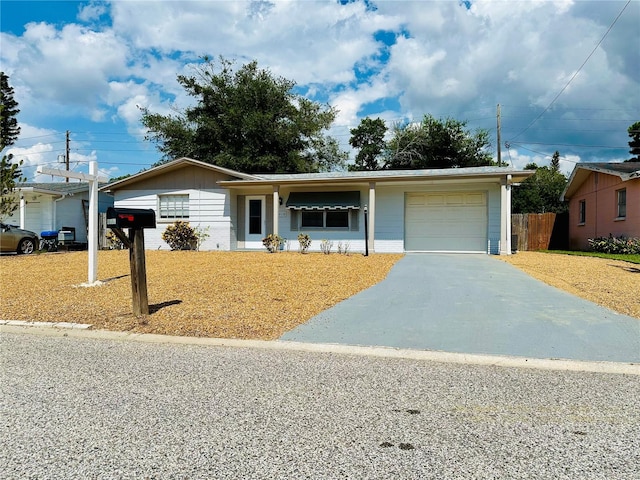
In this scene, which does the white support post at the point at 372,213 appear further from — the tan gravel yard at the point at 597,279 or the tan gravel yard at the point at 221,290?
the tan gravel yard at the point at 597,279

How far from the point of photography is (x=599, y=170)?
19.0 metres

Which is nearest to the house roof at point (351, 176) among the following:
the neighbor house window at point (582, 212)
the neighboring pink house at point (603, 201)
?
the neighboring pink house at point (603, 201)

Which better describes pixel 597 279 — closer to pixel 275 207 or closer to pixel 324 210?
pixel 324 210

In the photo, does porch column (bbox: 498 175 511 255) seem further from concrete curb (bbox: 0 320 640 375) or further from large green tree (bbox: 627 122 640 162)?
large green tree (bbox: 627 122 640 162)

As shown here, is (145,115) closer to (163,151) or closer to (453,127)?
(163,151)

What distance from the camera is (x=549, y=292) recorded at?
8094 mm

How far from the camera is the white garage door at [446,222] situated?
16016 millimetres

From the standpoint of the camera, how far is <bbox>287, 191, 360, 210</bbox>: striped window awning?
16203 millimetres

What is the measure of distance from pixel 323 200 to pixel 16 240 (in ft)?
34.9

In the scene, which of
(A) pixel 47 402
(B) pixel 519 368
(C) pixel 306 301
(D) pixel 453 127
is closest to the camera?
(A) pixel 47 402

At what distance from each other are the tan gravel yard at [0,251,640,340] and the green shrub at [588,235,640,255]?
4675 mm

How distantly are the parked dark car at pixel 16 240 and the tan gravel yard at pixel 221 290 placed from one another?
289cm

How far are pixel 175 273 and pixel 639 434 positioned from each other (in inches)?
353

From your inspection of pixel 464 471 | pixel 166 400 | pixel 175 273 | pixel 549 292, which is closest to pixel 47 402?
pixel 166 400
